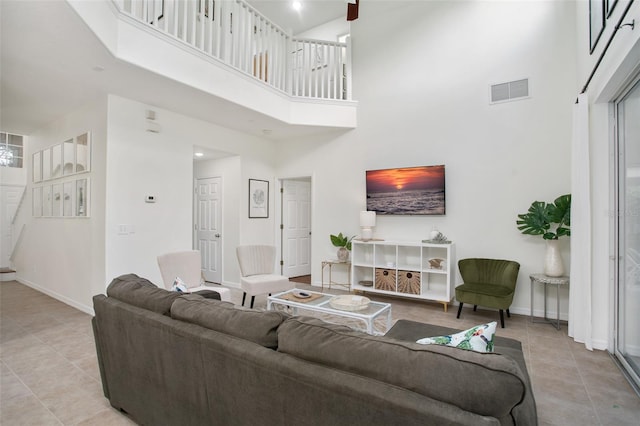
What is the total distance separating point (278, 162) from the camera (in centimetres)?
648

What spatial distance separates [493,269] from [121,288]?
4033 mm

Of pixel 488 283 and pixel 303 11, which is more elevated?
pixel 303 11

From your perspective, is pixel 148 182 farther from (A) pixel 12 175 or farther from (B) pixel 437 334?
(A) pixel 12 175

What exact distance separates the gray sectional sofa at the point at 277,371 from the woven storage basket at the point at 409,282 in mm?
2490

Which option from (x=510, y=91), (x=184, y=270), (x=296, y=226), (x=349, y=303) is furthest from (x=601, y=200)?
(x=296, y=226)

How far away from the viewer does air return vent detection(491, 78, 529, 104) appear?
4.19 meters

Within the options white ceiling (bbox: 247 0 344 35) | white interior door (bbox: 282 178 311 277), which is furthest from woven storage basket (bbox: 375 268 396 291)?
white ceiling (bbox: 247 0 344 35)

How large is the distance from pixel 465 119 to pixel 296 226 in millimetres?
3625

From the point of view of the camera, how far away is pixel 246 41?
15.0ft

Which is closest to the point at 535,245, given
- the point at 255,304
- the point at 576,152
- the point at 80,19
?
the point at 576,152

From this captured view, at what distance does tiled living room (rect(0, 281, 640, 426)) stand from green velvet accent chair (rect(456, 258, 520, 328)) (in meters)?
0.29

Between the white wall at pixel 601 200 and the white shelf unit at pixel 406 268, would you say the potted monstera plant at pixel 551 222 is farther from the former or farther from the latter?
the white shelf unit at pixel 406 268

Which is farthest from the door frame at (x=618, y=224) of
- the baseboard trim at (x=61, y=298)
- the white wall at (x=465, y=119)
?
the baseboard trim at (x=61, y=298)

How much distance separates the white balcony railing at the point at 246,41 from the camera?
3.83m
